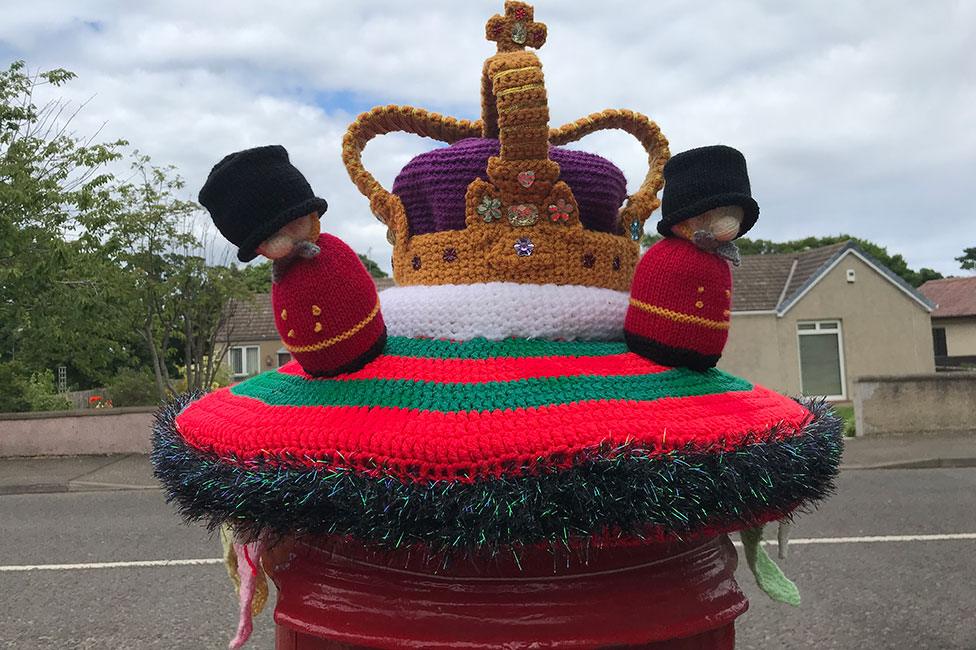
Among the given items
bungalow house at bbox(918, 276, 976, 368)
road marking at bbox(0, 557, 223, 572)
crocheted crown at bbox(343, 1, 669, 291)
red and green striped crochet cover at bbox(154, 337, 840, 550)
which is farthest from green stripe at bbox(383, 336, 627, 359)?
bungalow house at bbox(918, 276, 976, 368)

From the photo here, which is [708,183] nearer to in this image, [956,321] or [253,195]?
[253,195]

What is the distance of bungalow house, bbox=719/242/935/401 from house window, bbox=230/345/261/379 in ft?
47.0

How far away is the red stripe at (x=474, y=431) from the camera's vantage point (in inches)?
37.9

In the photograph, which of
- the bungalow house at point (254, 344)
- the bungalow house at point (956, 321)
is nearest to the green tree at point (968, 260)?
the bungalow house at point (956, 321)

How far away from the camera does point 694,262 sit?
1.18 metres

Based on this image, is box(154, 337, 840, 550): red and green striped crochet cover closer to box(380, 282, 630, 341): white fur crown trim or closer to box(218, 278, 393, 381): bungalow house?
box(380, 282, 630, 341): white fur crown trim

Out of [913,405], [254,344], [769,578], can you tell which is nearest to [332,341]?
[769,578]

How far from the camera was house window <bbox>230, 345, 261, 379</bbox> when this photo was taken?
24.4m

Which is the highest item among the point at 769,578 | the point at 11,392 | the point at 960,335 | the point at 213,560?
the point at 960,335

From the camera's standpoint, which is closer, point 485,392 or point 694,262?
point 485,392

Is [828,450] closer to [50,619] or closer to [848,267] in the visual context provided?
[50,619]

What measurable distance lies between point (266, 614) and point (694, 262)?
12.9ft

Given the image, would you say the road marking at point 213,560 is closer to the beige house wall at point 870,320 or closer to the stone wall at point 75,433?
the stone wall at point 75,433

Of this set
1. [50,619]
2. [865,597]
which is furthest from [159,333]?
[865,597]
